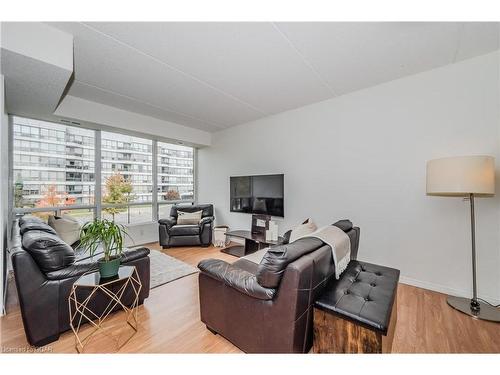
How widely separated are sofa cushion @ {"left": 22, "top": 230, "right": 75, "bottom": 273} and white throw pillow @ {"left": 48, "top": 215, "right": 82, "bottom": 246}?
136cm

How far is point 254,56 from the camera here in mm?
2174

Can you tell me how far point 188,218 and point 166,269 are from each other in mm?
1480

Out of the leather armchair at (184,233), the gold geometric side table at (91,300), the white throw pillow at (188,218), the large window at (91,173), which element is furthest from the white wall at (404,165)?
the large window at (91,173)

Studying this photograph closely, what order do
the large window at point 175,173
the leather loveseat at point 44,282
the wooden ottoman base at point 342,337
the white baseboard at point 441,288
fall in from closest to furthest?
the wooden ottoman base at point 342,337, the leather loveseat at point 44,282, the white baseboard at point 441,288, the large window at point 175,173

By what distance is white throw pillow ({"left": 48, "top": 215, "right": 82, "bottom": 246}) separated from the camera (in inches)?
111

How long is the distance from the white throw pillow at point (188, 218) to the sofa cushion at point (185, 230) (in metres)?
0.18

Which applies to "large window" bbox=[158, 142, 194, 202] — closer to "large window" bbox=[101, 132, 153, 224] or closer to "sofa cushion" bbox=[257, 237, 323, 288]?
"large window" bbox=[101, 132, 153, 224]

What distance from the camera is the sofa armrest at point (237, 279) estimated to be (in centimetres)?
135

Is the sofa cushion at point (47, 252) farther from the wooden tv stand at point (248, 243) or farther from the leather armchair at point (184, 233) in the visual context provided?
the leather armchair at point (184, 233)

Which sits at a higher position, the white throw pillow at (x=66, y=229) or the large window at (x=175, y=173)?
the large window at (x=175, y=173)

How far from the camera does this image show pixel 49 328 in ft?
5.27

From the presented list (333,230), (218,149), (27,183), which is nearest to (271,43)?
(333,230)

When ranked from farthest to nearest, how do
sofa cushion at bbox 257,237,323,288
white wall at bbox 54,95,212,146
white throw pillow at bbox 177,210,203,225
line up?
white throw pillow at bbox 177,210,203,225 → white wall at bbox 54,95,212,146 → sofa cushion at bbox 257,237,323,288

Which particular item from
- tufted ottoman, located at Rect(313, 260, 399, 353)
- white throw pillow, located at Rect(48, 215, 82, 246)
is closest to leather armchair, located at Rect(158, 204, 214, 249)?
white throw pillow, located at Rect(48, 215, 82, 246)
